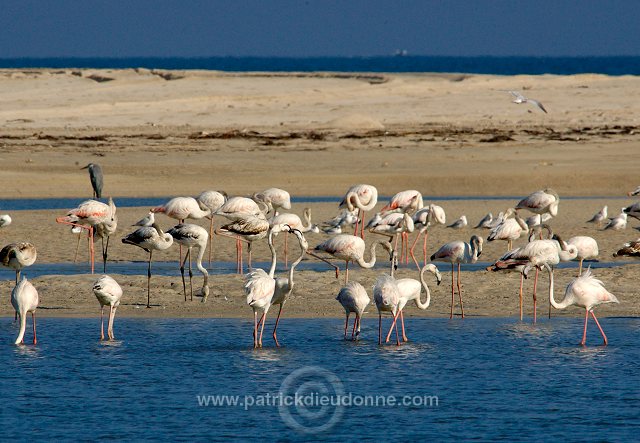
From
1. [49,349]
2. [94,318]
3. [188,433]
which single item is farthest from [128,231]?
[188,433]

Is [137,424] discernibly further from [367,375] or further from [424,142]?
[424,142]

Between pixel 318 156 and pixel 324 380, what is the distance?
1786cm

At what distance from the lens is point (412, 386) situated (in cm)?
852

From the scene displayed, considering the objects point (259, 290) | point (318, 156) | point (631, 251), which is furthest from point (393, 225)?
point (318, 156)

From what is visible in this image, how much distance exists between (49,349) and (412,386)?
3371 millimetres

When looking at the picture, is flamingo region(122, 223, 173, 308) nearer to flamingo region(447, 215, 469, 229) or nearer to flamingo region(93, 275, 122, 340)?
flamingo region(93, 275, 122, 340)

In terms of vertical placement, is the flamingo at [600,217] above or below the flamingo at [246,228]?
above

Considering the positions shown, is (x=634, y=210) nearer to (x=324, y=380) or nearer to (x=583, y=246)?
(x=583, y=246)

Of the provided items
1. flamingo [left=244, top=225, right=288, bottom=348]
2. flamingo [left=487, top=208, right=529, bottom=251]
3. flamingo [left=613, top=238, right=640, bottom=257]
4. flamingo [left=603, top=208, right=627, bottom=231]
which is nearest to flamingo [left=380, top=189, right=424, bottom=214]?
flamingo [left=487, top=208, right=529, bottom=251]

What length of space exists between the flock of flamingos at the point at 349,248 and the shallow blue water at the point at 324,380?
0.31m

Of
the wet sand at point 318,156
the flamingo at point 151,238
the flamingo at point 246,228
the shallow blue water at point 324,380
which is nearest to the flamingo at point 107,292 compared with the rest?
the shallow blue water at point 324,380

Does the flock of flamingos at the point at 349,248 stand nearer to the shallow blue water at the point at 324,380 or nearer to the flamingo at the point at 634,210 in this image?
the flamingo at the point at 634,210

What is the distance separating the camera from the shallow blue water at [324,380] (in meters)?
7.55

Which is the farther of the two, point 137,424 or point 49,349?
point 49,349
